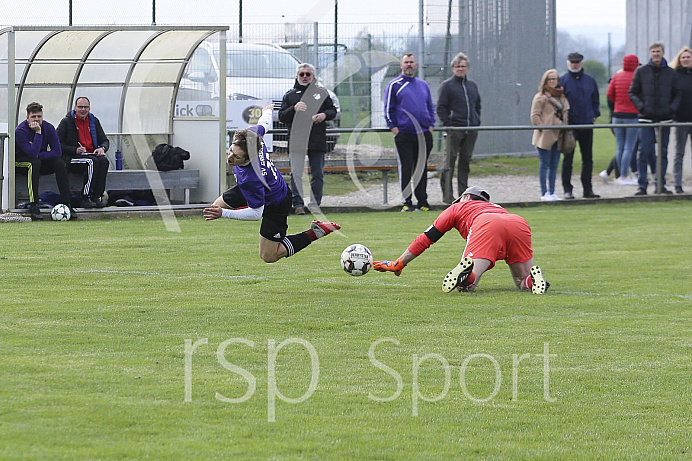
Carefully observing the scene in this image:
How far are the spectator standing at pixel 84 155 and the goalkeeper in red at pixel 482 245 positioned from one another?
770 centimetres

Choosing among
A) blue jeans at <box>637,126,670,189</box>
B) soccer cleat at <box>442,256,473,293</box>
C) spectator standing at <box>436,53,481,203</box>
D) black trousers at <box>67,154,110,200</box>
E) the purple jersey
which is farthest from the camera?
blue jeans at <box>637,126,670,189</box>

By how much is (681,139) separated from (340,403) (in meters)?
14.7

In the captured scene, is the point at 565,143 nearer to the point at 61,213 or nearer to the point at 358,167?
the point at 358,167

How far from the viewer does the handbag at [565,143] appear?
1802 centimetres

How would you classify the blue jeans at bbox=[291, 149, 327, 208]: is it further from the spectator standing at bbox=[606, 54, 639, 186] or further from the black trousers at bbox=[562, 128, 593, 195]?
the spectator standing at bbox=[606, 54, 639, 186]

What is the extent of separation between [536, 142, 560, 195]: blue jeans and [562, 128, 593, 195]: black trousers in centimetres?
18

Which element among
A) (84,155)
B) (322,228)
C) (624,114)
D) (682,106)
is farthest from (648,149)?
(322,228)

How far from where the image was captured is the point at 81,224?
15.0m

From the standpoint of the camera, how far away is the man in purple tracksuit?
9.75m

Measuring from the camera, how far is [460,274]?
887 cm

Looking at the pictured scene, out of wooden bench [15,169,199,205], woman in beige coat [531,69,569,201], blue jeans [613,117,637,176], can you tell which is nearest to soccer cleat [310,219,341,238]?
wooden bench [15,169,199,205]

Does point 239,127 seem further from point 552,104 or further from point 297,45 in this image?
point 552,104

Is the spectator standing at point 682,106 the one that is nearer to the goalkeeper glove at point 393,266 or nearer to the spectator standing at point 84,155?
the spectator standing at point 84,155

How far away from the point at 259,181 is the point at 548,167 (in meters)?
9.43
